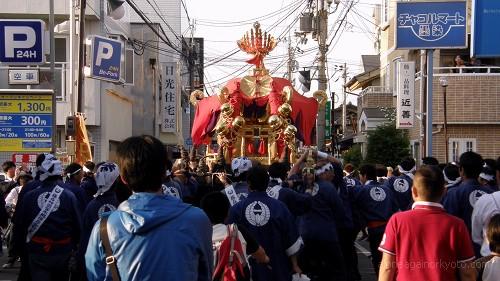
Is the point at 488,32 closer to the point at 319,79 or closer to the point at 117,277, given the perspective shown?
the point at 319,79

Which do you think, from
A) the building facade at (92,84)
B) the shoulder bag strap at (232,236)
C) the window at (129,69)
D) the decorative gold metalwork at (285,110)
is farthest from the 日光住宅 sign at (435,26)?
the shoulder bag strap at (232,236)

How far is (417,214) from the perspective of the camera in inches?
217

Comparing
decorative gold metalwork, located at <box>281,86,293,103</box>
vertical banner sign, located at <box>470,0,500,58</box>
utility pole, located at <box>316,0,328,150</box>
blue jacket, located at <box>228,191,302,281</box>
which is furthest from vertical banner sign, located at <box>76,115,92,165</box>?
blue jacket, located at <box>228,191,302,281</box>

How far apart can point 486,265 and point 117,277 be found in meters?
2.99

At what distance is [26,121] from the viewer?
62.0 feet

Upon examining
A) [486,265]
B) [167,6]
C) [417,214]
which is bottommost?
[486,265]

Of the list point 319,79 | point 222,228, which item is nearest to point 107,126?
point 319,79

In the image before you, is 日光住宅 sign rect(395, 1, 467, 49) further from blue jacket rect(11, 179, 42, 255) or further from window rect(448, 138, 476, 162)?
blue jacket rect(11, 179, 42, 255)

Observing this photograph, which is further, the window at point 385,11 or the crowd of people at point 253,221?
the window at point 385,11

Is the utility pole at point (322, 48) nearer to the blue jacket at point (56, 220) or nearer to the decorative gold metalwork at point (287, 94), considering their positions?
the decorative gold metalwork at point (287, 94)

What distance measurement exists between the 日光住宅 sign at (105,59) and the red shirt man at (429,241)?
17.2 m

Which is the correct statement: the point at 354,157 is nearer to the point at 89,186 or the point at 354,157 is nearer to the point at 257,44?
the point at 257,44

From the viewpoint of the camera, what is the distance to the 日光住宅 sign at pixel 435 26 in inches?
720

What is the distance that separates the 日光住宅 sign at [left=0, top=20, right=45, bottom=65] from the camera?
1827 cm
